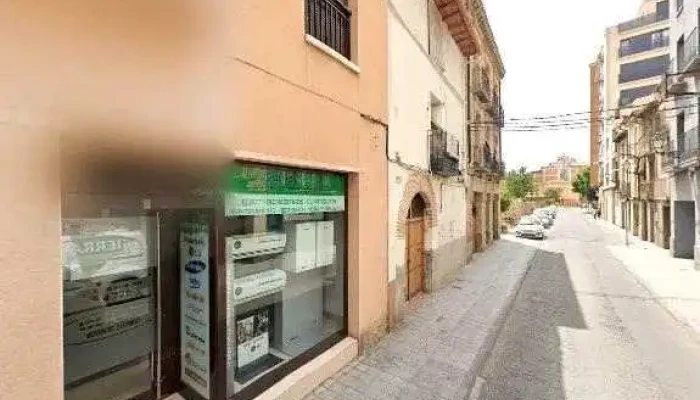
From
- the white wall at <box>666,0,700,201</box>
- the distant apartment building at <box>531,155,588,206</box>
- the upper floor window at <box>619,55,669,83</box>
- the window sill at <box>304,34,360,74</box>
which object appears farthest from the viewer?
the distant apartment building at <box>531,155,588,206</box>

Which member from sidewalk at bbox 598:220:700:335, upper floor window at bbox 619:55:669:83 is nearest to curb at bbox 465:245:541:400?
sidewalk at bbox 598:220:700:335

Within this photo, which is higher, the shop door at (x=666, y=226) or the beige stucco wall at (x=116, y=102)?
the beige stucco wall at (x=116, y=102)

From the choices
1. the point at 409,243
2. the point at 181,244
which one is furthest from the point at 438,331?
the point at 181,244

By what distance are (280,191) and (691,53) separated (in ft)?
57.6

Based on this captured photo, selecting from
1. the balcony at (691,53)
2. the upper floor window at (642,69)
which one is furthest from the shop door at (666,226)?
the upper floor window at (642,69)

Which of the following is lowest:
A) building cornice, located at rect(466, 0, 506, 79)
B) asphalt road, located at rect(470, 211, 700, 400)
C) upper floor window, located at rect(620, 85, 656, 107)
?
asphalt road, located at rect(470, 211, 700, 400)

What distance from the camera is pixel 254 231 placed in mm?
5109

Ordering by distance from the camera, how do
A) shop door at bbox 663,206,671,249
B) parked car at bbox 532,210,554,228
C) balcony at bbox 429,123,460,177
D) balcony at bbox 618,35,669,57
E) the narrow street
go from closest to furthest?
the narrow street, balcony at bbox 429,123,460,177, shop door at bbox 663,206,671,249, parked car at bbox 532,210,554,228, balcony at bbox 618,35,669,57

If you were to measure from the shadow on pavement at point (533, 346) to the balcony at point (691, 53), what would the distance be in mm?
9292

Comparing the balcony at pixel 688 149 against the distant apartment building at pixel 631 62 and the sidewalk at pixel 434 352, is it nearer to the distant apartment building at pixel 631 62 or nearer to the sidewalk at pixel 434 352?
the sidewalk at pixel 434 352

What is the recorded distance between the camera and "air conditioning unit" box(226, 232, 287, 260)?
15.6 ft

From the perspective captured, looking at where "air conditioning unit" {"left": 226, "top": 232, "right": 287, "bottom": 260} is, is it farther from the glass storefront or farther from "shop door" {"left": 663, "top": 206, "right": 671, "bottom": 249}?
"shop door" {"left": 663, "top": 206, "right": 671, "bottom": 249}

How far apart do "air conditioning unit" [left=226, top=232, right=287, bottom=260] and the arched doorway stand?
504 cm

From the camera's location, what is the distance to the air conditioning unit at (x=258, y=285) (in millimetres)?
4855
